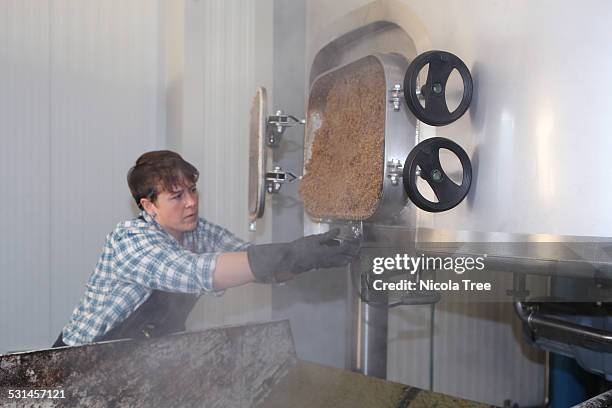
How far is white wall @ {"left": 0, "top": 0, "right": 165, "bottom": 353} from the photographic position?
979 millimetres

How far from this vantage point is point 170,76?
3.23 feet

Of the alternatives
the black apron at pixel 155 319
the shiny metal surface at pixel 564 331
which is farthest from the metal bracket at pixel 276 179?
the shiny metal surface at pixel 564 331

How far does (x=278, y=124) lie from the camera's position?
2.98 ft

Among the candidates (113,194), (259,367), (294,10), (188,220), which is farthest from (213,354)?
(294,10)

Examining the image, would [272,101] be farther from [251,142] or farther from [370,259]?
[370,259]

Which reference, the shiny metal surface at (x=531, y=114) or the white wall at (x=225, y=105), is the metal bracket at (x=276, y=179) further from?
the shiny metal surface at (x=531, y=114)

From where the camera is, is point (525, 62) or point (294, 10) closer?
point (525, 62)

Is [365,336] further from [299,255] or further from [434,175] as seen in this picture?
[434,175]

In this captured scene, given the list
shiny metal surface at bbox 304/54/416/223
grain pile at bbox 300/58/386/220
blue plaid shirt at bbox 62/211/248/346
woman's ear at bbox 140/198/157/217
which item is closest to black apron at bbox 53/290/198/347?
blue plaid shirt at bbox 62/211/248/346

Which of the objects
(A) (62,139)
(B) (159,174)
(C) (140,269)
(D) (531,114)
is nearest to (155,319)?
(C) (140,269)

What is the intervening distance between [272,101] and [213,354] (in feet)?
1.35

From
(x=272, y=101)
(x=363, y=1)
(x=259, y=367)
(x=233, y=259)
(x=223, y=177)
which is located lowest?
(x=259, y=367)

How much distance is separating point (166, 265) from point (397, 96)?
1.36 feet

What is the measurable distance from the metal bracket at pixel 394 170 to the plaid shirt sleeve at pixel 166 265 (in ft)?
0.99
